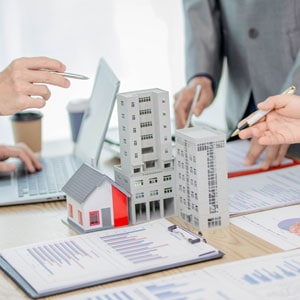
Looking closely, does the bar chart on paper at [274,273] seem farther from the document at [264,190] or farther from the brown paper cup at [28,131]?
the brown paper cup at [28,131]

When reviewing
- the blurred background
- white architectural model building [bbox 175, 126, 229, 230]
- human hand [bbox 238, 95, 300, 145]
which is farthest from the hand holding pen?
the blurred background

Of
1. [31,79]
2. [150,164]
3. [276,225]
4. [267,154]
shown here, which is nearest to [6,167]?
[31,79]

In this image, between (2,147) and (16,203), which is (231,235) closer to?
(16,203)

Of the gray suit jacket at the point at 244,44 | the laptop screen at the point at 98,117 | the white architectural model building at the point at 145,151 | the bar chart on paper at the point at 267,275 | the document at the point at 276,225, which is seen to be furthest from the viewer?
the gray suit jacket at the point at 244,44

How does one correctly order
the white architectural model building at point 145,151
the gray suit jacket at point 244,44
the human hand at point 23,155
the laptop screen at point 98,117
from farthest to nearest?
the gray suit jacket at point 244,44 → the human hand at point 23,155 → the laptop screen at point 98,117 → the white architectural model building at point 145,151

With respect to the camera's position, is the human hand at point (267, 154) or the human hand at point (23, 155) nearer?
the human hand at point (267, 154)

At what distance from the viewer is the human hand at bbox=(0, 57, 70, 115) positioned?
156 centimetres

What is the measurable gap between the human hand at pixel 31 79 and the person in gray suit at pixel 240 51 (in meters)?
0.58

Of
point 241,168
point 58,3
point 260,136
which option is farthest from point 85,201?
point 58,3

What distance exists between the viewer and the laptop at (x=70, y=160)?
5.78 feet

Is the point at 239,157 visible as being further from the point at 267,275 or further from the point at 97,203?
the point at 267,275


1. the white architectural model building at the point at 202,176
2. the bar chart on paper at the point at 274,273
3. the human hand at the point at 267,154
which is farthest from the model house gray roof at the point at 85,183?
the human hand at the point at 267,154

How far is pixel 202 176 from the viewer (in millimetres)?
1443

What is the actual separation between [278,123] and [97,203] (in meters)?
0.40
